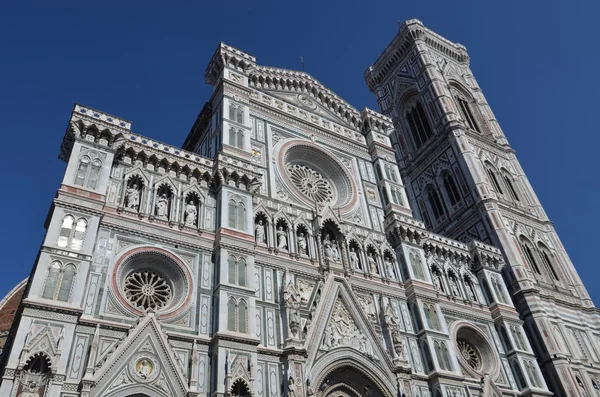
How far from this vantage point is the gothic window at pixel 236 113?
2317cm

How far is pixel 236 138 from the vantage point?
73.7ft

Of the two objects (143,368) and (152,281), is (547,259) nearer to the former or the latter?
(152,281)

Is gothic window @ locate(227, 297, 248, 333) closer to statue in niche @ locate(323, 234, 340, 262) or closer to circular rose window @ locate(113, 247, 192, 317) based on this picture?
circular rose window @ locate(113, 247, 192, 317)

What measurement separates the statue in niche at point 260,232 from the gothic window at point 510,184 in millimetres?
21554

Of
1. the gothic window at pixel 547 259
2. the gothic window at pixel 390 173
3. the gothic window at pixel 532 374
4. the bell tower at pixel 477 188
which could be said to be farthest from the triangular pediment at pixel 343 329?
the gothic window at pixel 547 259

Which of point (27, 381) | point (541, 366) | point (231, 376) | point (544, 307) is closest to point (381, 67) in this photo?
point (544, 307)

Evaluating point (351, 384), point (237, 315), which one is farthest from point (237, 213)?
point (351, 384)

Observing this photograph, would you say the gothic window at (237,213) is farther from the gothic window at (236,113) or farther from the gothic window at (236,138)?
the gothic window at (236,113)

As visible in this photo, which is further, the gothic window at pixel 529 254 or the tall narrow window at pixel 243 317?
the gothic window at pixel 529 254

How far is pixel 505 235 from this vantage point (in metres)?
30.8

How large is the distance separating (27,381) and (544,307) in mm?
25586

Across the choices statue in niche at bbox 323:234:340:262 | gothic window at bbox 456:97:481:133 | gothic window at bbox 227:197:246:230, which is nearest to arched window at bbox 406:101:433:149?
gothic window at bbox 456:97:481:133

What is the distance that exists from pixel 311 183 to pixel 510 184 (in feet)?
58.9

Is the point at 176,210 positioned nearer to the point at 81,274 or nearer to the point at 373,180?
the point at 81,274
